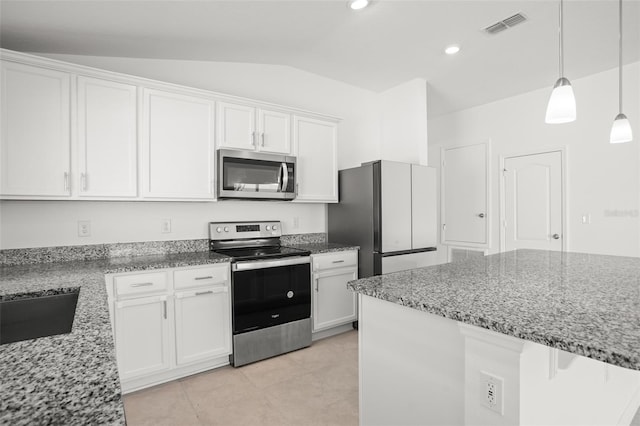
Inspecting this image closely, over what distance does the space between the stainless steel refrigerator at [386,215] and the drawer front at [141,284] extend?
188cm

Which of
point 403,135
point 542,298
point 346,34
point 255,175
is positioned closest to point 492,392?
point 542,298

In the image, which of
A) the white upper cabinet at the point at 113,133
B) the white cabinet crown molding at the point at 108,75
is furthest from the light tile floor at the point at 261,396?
the white cabinet crown molding at the point at 108,75

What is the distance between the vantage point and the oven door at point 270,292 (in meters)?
2.68

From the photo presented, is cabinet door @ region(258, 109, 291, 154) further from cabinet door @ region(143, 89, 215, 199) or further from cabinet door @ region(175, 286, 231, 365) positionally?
cabinet door @ region(175, 286, 231, 365)

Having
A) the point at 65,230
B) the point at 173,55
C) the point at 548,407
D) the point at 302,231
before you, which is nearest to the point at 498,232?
the point at 302,231

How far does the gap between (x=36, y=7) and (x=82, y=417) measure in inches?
94.9

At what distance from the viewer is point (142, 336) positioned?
233 cm

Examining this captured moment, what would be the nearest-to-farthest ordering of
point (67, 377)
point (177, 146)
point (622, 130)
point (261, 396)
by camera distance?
point (67, 377)
point (622, 130)
point (261, 396)
point (177, 146)

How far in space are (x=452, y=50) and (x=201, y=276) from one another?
3007mm

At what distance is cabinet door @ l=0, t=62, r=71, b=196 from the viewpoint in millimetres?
2084

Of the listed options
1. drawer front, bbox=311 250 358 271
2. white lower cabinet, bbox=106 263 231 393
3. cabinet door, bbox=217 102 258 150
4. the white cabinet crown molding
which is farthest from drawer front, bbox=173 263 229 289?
the white cabinet crown molding

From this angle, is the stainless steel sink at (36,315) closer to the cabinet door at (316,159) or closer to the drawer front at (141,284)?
the drawer front at (141,284)

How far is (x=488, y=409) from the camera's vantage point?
3.41 ft

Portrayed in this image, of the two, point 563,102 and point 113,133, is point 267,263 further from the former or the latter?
point 563,102
